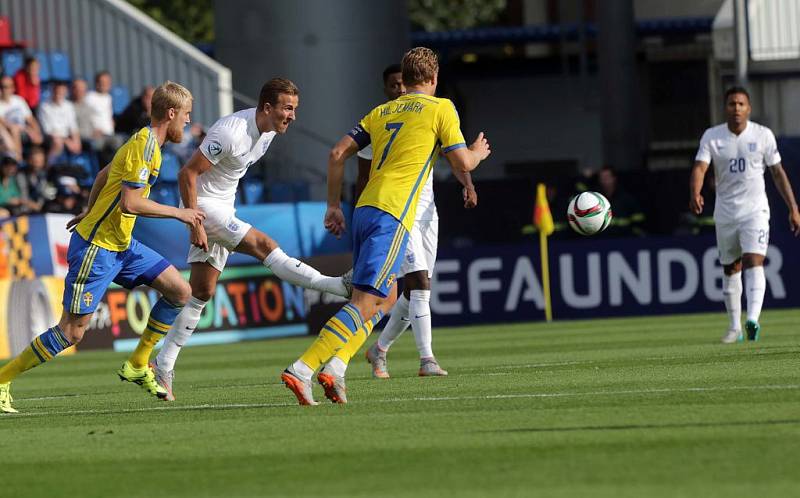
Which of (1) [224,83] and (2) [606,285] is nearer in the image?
(2) [606,285]

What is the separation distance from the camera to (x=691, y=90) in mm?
36969

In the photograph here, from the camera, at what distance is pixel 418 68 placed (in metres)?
8.55

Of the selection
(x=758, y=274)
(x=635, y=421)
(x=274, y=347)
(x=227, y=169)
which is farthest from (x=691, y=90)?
(x=635, y=421)

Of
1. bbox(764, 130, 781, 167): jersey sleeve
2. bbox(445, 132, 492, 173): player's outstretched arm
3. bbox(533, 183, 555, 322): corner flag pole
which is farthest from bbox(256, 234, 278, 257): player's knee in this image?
bbox(533, 183, 555, 322): corner flag pole

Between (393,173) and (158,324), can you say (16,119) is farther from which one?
(393,173)

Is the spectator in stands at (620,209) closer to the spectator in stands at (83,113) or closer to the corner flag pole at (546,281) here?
the corner flag pole at (546,281)

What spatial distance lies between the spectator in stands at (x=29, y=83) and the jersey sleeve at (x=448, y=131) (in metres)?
15.1

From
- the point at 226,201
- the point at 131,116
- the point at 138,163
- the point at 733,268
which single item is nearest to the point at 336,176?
the point at 138,163

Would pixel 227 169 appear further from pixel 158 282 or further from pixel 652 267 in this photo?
pixel 652 267

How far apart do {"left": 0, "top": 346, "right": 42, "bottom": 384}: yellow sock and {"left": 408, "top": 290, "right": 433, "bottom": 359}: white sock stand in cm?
271

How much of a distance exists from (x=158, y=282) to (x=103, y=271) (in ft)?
1.42

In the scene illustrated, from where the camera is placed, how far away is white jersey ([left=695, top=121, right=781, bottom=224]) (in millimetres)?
13094

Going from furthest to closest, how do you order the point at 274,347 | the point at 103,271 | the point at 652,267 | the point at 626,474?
the point at 652,267 → the point at 274,347 → the point at 103,271 → the point at 626,474

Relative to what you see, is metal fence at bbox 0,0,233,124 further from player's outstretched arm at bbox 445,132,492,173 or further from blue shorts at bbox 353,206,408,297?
blue shorts at bbox 353,206,408,297
